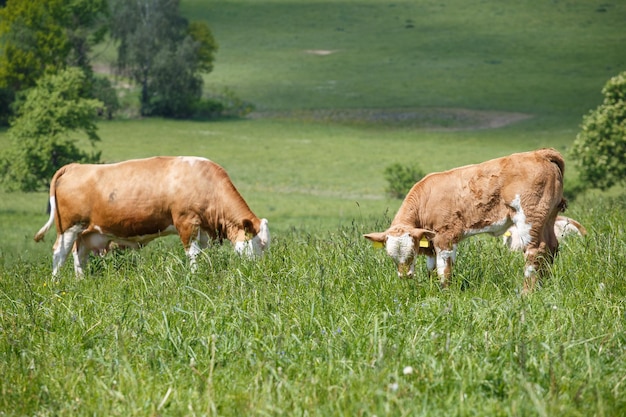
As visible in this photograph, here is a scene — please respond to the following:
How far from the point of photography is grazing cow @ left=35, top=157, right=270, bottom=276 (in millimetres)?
Answer: 12695

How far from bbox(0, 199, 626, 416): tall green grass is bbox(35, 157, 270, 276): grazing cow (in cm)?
296

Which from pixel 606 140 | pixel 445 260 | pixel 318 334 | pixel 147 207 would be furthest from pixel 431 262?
pixel 606 140

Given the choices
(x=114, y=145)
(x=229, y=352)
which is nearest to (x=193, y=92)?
(x=114, y=145)

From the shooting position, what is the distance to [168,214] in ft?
42.4

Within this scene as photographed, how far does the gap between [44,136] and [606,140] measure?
75.5 ft

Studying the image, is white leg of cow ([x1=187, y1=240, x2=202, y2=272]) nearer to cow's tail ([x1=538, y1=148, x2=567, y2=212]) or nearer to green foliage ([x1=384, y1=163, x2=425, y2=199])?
cow's tail ([x1=538, y1=148, x2=567, y2=212])

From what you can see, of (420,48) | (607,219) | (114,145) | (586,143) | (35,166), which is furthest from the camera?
(420,48)

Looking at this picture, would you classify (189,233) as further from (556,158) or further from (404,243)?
(556,158)

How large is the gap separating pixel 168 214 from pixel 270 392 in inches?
292

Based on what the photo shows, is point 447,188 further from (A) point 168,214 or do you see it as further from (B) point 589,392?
(B) point 589,392

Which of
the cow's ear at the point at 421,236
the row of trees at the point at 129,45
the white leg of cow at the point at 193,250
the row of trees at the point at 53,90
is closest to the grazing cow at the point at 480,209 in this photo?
the cow's ear at the point at 421,236

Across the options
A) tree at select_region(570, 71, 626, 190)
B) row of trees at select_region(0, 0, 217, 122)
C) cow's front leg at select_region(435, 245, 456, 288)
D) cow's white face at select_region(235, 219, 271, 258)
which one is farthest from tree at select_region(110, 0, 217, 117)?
cow's front leg at select_region(435, 245, 456, 288)

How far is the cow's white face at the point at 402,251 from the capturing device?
31.9ft

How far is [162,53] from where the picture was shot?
80.0 meters
